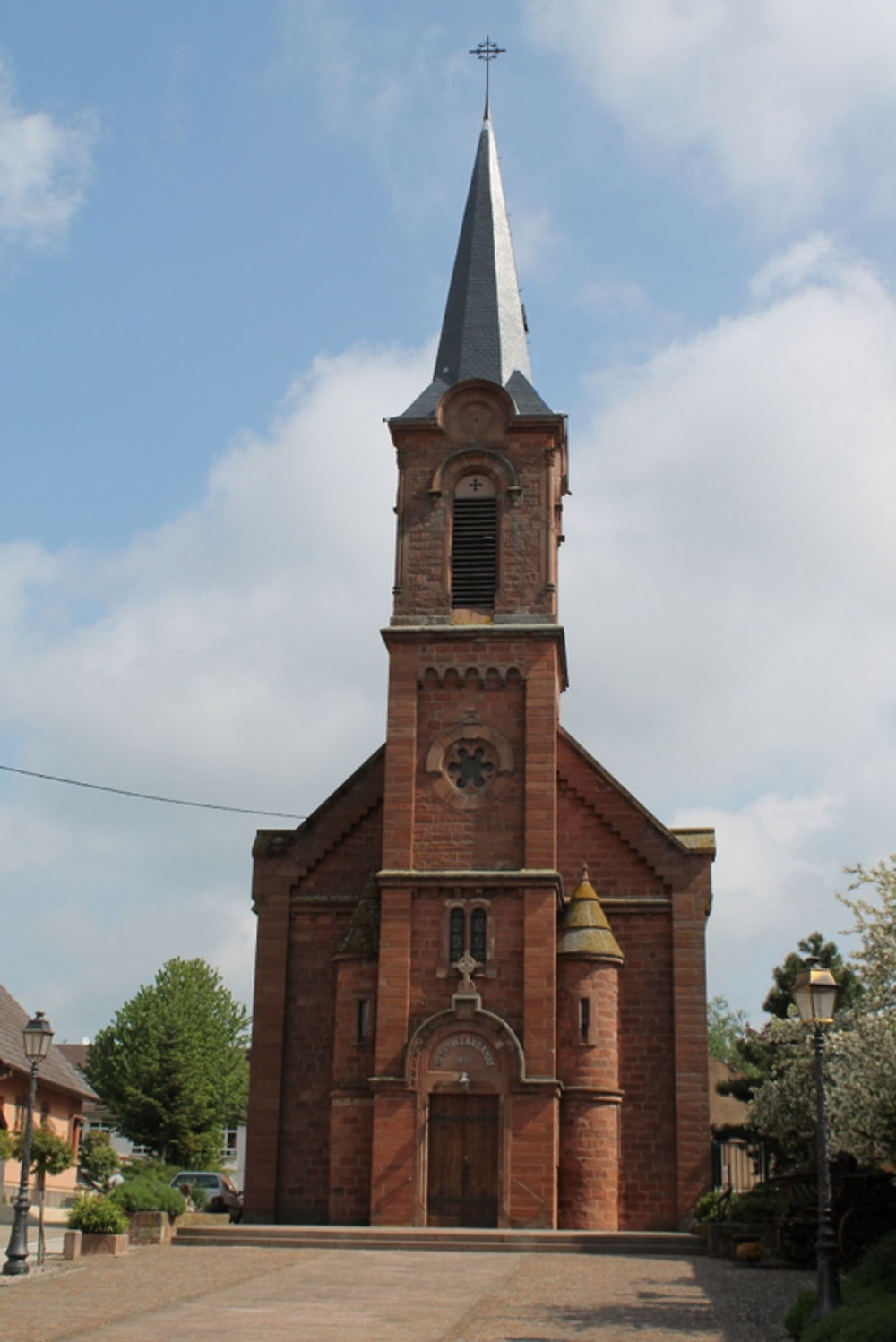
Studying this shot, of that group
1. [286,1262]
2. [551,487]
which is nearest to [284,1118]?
[286,1262]

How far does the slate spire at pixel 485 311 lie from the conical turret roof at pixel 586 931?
12.9 metres

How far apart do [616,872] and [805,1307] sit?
21.2 m

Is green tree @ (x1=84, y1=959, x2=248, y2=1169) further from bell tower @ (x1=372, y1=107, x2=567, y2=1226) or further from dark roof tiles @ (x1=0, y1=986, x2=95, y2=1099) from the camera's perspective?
bell tower @ (x1=372, y1=107, x2=567, y2=1226)

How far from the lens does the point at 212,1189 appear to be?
48.6 metres

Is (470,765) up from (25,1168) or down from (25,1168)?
up

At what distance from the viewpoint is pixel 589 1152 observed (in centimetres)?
3459

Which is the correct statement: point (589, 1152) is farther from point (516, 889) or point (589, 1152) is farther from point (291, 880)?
point (291, 880)

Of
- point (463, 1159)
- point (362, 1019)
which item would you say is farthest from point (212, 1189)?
point (463, 1159)

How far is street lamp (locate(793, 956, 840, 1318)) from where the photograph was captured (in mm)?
17125

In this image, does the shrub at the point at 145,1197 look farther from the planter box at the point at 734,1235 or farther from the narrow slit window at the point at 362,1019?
the planter box at the point at 734,1235

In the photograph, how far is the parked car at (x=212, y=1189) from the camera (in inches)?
1725

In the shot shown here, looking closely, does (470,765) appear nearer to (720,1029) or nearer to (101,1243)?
→ (101,1243)

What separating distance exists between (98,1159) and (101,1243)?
106ft

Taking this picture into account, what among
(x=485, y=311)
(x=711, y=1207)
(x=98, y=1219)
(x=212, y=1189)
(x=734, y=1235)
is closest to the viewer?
(x=98, y=1219)
